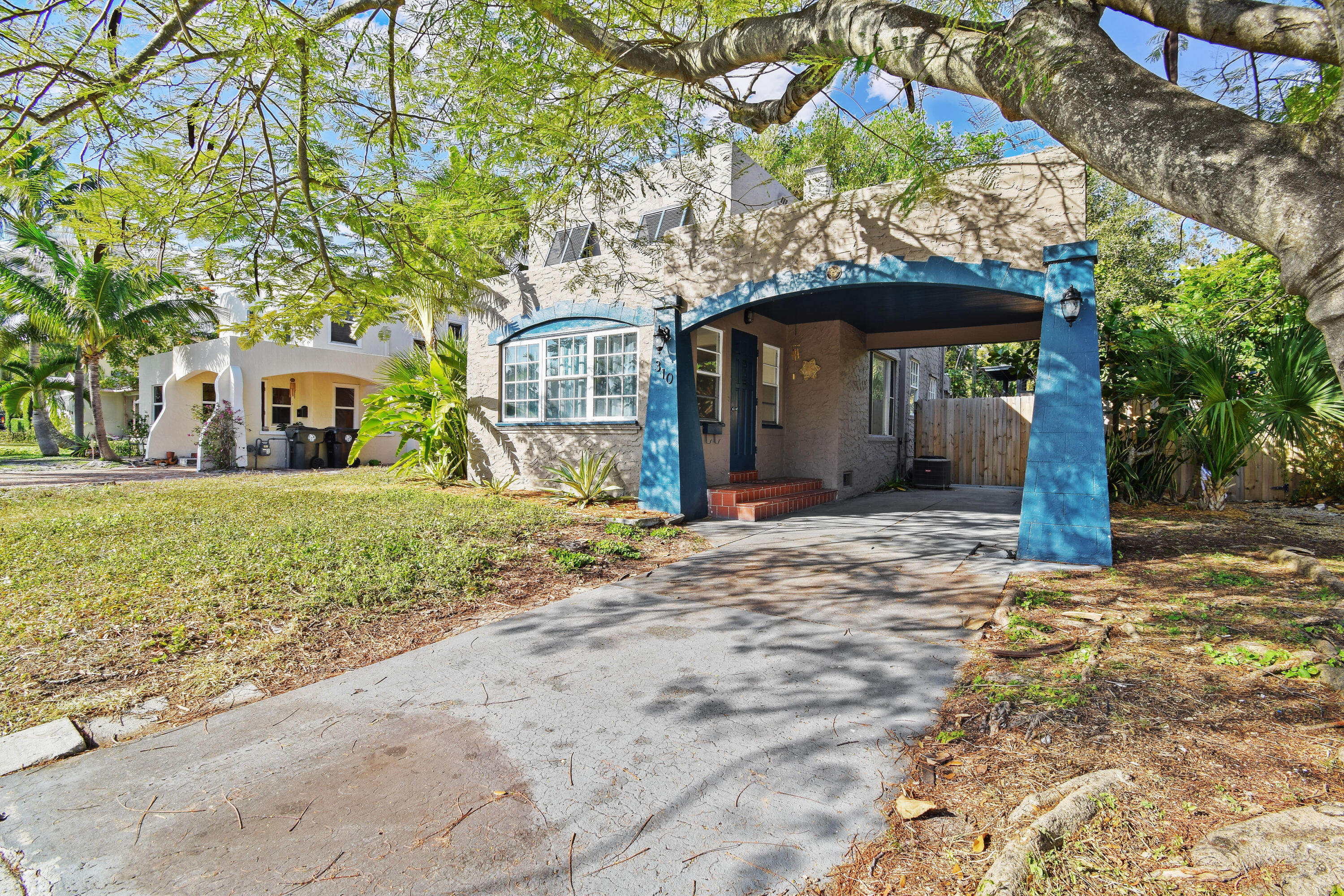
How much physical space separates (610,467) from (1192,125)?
7661mm

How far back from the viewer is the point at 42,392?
65.1 ft

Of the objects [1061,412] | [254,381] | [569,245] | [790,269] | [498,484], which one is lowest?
[498,484]

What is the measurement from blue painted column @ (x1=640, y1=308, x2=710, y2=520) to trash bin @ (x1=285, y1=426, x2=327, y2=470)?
37.4ft

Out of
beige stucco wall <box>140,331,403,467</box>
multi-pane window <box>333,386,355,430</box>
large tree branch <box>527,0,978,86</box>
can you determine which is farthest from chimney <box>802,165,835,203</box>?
multi-pane window <box>333,386,355,430</box>

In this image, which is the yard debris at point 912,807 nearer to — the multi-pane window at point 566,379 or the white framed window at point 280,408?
the multi-pane window at point 566,379

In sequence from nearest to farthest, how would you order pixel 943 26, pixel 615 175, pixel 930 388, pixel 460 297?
pixel 943 26
pixel 615 175
pixel 460 297
pixel 930 388

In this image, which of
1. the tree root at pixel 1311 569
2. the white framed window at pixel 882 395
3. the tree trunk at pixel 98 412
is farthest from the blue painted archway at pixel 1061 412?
the tree trunk at pixel 98 412

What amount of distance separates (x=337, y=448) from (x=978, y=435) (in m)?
15.5

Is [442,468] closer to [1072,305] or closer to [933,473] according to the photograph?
[933,473]

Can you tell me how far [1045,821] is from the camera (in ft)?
6.46

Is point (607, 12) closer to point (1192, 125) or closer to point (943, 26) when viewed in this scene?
point (943, 26)

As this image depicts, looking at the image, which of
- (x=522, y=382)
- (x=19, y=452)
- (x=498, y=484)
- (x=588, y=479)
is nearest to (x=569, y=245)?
(x=522, y=382)

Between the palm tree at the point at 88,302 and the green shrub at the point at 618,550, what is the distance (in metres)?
14.2

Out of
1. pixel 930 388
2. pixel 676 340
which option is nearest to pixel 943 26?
pixel 676 340
